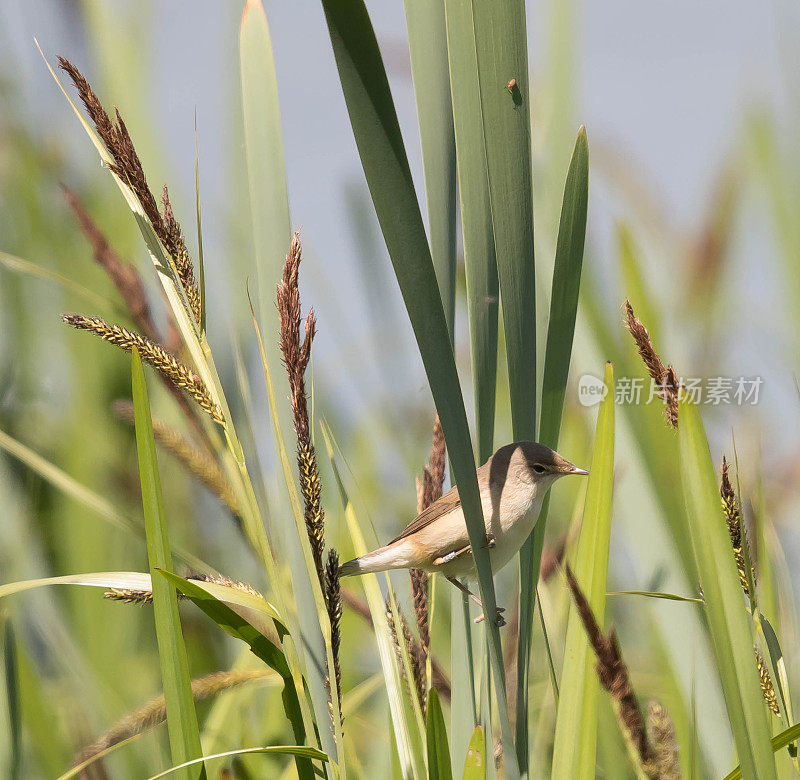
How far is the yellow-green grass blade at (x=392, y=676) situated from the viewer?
2.90ft

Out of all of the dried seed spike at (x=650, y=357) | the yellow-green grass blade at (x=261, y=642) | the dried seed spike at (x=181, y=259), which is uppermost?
the dried seed spike at (x=181, y=259)

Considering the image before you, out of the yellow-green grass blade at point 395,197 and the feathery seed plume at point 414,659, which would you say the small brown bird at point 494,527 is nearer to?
the feathery seed plume at point 414,659

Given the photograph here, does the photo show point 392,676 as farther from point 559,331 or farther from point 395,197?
point 395,197

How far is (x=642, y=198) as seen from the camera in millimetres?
1841

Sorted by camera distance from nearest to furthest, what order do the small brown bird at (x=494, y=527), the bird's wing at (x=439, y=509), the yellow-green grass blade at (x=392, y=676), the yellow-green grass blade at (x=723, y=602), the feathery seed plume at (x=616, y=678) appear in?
the feathery seed plume at (x=616, y=678)
the yellow-green grass blade at (x=723, y=602)
the yellow-green grass blade at (x=392, y=676)
the small brown bird at (x=494, y=527)
the bird's wing at (x=439, y=509)

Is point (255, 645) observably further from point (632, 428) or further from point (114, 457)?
point (114, 457)

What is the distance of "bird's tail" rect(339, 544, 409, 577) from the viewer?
1.07m

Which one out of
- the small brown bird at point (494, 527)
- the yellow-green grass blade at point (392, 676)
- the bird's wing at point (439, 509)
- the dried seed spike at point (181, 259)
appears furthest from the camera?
the bird's wing at point (439, 509)

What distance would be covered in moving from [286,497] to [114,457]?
0.88 metres

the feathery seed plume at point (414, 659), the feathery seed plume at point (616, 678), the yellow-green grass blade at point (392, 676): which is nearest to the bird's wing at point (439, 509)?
the yellow-green grass blade at point (392, 676)

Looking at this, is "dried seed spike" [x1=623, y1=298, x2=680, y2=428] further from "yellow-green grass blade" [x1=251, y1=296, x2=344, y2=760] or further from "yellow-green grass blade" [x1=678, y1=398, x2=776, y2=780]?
"yellow-green grass blade" [x1=251, y1=296, x2=344, y2=760]

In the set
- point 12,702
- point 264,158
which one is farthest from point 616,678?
point 12,702

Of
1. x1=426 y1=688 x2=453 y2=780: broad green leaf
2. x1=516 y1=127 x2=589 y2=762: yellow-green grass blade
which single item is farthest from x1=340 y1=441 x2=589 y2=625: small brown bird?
x1=426 y1=688 x2=453 y2=780: broad green leaf

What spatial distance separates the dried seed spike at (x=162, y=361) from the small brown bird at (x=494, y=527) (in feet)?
1.21
